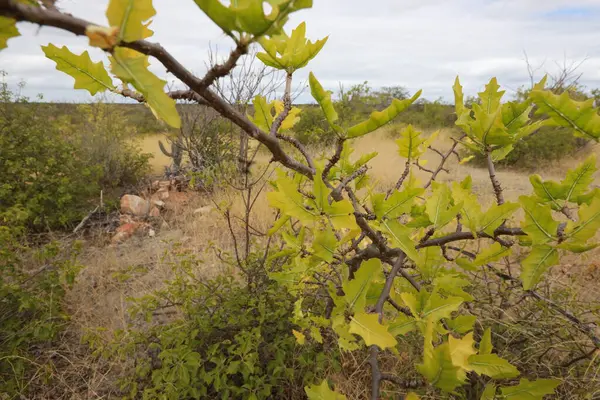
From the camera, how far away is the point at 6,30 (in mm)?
253

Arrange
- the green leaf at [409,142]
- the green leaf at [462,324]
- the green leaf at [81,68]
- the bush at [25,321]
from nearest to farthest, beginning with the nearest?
the green leaf at [81,68], the green leaf at [462,324], the green leaf at [409,142], the bush at [25,321]

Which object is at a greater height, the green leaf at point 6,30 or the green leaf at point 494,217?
the green leaf at point 6,30

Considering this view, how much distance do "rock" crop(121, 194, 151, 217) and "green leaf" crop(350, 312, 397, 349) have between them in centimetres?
401

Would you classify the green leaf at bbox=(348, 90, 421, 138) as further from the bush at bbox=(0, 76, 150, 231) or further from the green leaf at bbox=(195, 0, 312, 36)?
the bush at bbox=(0, 76, 150, 231)

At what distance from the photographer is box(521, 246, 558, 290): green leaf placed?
0.49 metres

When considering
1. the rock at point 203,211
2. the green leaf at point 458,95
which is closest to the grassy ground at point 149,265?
the rock at point 203,211

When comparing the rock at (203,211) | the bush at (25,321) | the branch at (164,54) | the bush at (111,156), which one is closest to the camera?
the branch at (164,54)

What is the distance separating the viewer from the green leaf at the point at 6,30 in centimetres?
25

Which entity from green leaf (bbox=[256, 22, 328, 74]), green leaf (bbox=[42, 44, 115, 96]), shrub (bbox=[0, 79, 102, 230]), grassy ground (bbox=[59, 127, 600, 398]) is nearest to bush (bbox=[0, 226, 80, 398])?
grassy ground (bbox=[59, 127, 600, 398])

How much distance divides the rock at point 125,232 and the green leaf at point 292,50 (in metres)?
3.38

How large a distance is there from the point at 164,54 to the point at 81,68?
20 centimetres

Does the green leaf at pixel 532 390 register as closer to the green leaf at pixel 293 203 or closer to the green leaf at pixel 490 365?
the green leaf at pixel 490 365

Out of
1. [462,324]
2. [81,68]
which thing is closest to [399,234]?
[462,324]

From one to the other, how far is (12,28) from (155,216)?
4065 mm
